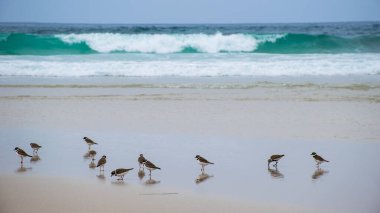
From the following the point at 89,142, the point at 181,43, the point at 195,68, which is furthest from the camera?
the point at 181,43

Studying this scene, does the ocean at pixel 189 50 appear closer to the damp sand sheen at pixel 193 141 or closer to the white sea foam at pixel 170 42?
the white sea foam at pixel 170 42

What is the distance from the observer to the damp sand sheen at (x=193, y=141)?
5.67m

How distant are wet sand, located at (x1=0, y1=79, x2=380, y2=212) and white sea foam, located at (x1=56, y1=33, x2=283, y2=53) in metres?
15.9

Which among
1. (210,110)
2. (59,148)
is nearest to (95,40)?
(210,110)

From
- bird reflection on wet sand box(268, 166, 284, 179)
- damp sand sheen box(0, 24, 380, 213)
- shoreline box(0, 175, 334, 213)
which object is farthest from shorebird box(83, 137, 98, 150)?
bird reflection on wet sand box(268, 166, 284, 179)

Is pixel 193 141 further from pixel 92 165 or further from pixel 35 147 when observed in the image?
pixel 35 147

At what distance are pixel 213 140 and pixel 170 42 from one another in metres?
22.1

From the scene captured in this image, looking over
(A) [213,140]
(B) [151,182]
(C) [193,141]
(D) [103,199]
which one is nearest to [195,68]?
(A) [213,140]

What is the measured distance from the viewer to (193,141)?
824 cm

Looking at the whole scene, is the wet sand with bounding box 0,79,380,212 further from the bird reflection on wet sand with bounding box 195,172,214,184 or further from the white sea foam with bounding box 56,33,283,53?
the white sea foam with bounding box 56,33,283,53

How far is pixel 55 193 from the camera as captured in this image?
584 centimetres

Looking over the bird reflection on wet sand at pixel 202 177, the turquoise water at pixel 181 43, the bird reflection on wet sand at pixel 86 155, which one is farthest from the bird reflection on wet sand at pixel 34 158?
the turquoise water at pixel 181 43

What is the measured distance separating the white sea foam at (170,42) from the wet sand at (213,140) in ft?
52.2

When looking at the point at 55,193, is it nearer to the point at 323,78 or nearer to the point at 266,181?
the point at 266,181
